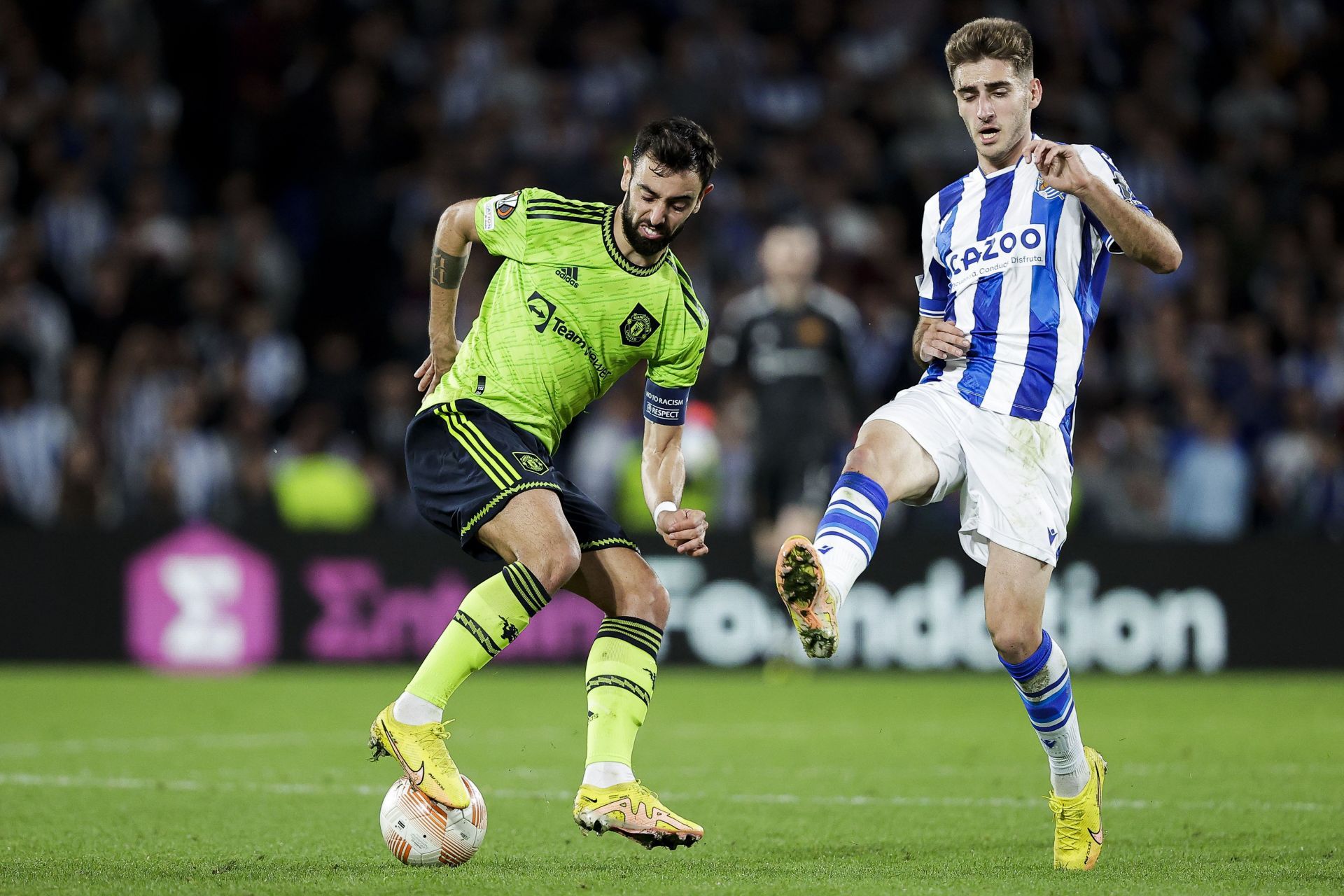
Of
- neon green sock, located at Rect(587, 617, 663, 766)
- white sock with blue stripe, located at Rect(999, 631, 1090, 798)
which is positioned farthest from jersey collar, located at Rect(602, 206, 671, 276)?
white sock with blue stripe, located at Rect(999, 631, 1090, 798)

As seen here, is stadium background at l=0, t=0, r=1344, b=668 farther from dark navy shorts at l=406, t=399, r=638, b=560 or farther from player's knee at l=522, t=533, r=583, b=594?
player's knee at l=522, t=533, r=583, b=594

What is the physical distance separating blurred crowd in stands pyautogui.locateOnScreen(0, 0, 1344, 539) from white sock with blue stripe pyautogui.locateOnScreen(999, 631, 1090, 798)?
6.12 metres

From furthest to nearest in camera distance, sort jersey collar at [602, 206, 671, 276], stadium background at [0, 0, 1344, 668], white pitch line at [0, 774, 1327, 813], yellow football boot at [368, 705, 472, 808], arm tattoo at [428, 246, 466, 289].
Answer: stadium background at [0, 0, 1344, 668]
white pitch line at [0, 774, 1327, 813]
arm tattoo at [428, 246, 466, 289]
jersey collar at [602, 206, 671, 276]
yellow football boot at [368, 705, 472, 808]

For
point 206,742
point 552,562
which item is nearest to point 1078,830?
point 552,562

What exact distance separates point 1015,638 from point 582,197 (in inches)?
373

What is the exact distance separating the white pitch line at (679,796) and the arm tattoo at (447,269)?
80.6 inches

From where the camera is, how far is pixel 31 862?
4.95 m

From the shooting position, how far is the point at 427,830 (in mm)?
4977

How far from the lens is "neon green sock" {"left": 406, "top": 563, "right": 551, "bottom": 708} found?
5.14 m

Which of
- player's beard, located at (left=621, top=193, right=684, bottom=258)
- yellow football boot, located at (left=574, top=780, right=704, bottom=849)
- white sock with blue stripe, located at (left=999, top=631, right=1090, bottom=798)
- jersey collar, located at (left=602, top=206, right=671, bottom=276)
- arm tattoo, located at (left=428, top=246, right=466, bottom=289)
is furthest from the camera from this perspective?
arm tattoo, located at (left=428, top=246, right=466, bottom=289)

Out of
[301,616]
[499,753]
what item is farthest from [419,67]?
[499,753]

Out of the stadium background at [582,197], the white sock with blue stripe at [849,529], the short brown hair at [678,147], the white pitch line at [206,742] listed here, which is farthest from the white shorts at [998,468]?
the stadium background at [582,197]

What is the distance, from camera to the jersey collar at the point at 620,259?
5.48 m

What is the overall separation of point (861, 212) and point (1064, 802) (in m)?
10.0
